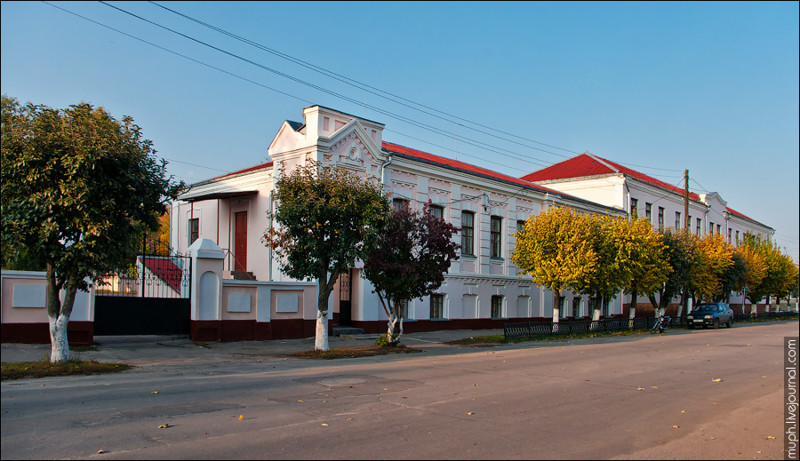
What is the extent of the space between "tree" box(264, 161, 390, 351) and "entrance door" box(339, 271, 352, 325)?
643 centimetres

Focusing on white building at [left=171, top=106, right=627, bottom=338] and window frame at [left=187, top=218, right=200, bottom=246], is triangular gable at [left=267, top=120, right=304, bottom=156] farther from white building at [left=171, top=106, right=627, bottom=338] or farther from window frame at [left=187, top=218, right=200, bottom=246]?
window frame at [left=187, top=218, right=200, bottom=246]

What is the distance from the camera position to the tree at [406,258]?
18.2m

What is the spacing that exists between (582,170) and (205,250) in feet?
112

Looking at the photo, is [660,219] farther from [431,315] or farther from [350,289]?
[350,289]

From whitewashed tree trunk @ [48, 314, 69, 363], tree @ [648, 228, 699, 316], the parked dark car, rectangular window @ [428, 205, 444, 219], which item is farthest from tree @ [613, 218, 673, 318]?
whitewashed tree trunk @ [48, 314, 69, 363]

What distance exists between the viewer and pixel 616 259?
28.3m

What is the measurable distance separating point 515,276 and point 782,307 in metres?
65.4

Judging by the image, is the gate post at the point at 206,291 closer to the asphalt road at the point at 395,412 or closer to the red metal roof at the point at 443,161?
the asphalt road at the point at 395,412

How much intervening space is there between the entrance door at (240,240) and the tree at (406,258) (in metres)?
8.61

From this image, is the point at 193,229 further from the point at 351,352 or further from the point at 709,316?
the point at 709,316

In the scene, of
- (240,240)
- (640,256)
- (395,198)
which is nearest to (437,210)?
(395,198)

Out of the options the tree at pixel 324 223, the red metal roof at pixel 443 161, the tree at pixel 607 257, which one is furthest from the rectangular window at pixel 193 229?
the tree at pixel 607 257

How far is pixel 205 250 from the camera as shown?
61.6ft

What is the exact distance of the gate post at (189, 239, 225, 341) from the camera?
60.6 ft
